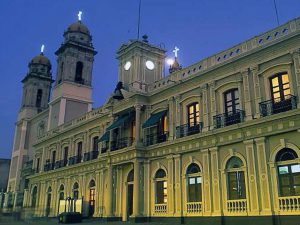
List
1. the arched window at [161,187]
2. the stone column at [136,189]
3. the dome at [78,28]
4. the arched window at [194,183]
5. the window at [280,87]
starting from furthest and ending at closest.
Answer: the dome at [78,28] < the stone column at [136,189] < the arched window at [161,187] < the arched window at [194,183] < the window at [280,87]

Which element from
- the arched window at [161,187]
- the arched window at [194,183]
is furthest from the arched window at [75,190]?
the arched window at [194,183]

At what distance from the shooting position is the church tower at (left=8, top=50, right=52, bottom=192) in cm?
5031

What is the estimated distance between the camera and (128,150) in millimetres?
24391

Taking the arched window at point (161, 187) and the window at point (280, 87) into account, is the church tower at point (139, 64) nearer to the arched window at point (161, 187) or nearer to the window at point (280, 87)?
the arched window at point (161, 187)

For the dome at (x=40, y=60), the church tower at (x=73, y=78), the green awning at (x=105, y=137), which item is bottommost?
the green awning at (x=105, y=137)

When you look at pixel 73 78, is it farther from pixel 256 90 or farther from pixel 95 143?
pixel 256 90

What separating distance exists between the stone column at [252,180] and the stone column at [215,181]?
1869 millimetres

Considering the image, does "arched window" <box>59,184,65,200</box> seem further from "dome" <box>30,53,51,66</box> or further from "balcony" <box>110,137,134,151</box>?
"dome" <box>30,53,51,66</box>

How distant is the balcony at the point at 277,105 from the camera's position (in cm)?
1648

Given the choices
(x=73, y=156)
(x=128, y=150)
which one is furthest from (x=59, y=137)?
(x=128, y=150)

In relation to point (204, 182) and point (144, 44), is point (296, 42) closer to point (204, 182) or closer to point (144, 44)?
point (204, 182)

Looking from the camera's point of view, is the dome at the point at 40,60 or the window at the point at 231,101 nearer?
the window at the point at 231,101

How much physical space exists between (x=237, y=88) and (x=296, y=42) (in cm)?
396

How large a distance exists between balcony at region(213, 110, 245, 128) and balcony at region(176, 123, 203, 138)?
1.30m
